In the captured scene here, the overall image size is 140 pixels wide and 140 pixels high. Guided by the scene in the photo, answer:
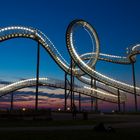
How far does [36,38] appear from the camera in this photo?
150 feet

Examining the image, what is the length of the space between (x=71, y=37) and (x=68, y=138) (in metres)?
43.1

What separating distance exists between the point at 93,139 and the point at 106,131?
3.22 m

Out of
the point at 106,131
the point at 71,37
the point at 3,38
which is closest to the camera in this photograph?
the point at 106,131

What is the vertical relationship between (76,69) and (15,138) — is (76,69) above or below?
above

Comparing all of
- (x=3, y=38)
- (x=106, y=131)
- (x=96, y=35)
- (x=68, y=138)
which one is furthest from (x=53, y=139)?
(x=96, y=35)

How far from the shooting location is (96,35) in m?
59.6

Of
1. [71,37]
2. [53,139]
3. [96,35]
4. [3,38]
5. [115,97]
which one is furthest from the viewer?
[115,97]

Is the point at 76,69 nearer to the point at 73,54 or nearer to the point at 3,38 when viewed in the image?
Result: the point at 73,54

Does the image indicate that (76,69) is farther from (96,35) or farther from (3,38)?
(3,38)

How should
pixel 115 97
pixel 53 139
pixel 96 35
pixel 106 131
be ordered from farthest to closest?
pixel 115 97, pixel 96 35, pixel 106 131, pixel 53 139
